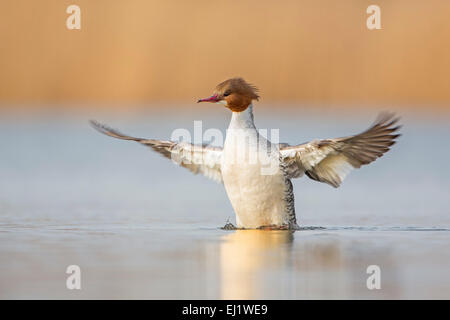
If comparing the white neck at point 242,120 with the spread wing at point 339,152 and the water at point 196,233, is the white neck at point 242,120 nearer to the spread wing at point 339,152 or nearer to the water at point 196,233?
the spread wing at point 339,152

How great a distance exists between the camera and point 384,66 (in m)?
21.8

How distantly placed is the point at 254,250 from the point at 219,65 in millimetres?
14730

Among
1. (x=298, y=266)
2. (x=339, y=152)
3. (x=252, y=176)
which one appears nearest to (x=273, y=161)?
(x=252, y=176)

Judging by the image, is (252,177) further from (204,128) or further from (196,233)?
(204,128)

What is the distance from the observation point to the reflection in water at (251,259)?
222 inches

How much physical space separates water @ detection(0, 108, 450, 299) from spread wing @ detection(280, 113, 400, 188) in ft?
1.64

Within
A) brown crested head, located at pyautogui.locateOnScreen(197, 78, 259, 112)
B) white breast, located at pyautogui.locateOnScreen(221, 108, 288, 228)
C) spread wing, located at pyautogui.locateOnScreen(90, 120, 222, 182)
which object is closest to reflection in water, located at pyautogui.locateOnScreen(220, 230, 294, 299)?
white breast, located at pyautogui.locateOnScreen(221, 108, 288, 228)

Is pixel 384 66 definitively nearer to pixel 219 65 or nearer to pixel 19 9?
pixel 219 65

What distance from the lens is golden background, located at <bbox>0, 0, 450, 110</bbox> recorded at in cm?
2133

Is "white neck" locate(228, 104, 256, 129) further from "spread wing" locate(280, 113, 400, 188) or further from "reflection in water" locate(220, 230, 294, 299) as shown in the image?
"reflection in water" locate(220, 230, 294, 299)

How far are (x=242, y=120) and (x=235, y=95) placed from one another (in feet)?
0.95

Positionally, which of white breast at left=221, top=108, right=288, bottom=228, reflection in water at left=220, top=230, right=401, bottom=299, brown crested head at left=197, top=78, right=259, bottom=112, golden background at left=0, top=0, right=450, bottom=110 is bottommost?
reflection in water at left=220, top=230, right=401, bottom=299

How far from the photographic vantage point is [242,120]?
309 inches

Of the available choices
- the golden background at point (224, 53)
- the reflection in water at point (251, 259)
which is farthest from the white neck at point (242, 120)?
the golden background at point (224, 53)
